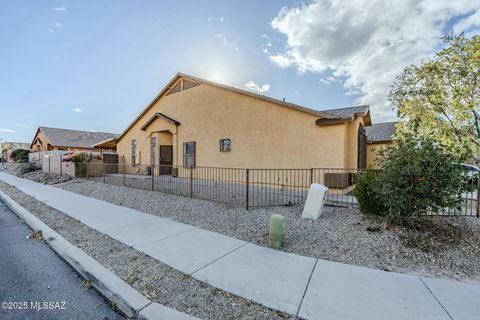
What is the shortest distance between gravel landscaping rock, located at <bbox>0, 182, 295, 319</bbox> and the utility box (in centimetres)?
383

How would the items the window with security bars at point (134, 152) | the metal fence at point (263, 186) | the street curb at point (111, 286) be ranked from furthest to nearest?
the window with security bars at point (134, 152) < the metal fence at point (263, 186) < the street curb at point (111, 286)

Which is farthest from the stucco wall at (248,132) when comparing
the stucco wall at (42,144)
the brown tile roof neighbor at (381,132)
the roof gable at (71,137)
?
the stucco wall at (42,144)

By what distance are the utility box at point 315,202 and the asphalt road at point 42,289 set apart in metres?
4.83

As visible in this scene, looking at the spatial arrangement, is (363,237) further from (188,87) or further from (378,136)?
(378,136)

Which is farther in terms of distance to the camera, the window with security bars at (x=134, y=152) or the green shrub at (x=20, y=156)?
the green shrub at (x=20, y=156)

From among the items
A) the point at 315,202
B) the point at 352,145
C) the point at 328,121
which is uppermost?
the point at 328,121

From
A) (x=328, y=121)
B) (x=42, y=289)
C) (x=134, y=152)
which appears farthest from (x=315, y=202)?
(x=134, y=152)

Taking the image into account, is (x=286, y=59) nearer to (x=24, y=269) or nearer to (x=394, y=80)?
(x=394, y=80)

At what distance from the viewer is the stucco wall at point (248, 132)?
31.8ft

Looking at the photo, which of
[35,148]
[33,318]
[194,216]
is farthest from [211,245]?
[35,148]

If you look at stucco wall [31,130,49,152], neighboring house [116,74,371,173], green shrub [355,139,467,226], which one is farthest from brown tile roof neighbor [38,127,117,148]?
green shrub [355,139,467,226]

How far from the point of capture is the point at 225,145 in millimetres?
12883

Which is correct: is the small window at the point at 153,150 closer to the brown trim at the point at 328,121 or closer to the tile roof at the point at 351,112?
the brown trim at the point at 328,121

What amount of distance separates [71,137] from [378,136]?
4296 cm
